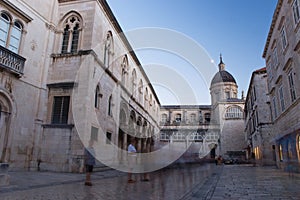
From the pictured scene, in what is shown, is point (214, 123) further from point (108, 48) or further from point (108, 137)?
point (108, 48)

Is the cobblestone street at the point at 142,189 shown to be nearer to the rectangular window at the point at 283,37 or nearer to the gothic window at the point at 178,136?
the rectangular window at the point at 283,37

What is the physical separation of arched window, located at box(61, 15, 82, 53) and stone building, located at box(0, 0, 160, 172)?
3 cm

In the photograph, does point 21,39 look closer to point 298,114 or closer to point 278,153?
point 298,114

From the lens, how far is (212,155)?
5231cm

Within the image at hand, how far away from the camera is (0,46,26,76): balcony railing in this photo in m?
11.0

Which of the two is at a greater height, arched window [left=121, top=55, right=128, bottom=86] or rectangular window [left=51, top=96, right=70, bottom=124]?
arched window [left=121, top=55, right=128, bottom=86]

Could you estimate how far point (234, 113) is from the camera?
50688mm

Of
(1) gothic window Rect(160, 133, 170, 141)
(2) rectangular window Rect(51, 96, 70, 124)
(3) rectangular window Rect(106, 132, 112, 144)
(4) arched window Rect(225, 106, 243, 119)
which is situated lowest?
(3) rectangular window Rect(106, 132, 112, 144)

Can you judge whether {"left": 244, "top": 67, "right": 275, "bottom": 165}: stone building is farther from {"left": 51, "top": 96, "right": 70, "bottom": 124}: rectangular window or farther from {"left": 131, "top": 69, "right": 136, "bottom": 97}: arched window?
{"left": 51, "top": 96, "right": 70, "bottom": 124}: rectangular window

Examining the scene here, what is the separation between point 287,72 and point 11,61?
52.5 ft

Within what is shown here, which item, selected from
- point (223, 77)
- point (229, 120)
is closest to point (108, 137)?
point (229, 120)

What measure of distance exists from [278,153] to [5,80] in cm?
1954

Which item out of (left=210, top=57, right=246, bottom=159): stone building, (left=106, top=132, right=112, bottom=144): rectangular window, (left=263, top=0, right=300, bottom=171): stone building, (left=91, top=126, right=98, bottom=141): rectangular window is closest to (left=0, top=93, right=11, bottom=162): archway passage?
(left=91, top=126, right=98, bottom=141): rectangular window

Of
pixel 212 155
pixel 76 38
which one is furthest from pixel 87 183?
pixel 212 155
